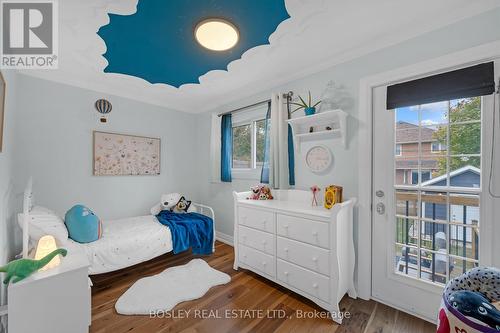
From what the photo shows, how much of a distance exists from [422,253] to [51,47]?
12.8 feet

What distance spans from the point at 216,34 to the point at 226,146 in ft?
5.92

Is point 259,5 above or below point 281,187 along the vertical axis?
above

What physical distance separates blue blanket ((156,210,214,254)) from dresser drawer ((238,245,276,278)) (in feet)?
2.05

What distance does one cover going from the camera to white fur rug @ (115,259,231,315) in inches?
73.7

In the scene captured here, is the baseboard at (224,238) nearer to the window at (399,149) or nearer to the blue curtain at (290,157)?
the blue curtain at (290,157)

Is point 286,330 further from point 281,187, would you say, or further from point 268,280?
point 281,187

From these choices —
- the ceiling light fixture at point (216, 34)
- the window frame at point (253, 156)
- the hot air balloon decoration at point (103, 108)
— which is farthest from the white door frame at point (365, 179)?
the hot air balloon decoration at point (103, 108)

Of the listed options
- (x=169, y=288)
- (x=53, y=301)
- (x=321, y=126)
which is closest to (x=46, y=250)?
(x=53, y=301)

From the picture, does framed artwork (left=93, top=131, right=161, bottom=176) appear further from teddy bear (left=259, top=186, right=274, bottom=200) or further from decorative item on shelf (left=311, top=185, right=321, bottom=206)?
decorative item on shelf (left=311, top=185, right=321, bottom=206)

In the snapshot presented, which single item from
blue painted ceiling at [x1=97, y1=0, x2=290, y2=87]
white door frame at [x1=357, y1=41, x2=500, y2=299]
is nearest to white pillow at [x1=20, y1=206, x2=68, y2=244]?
blue painted ceiling at [x1=97, y1=0, x2=290, y2=87]

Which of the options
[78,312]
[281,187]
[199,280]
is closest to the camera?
[78,312]

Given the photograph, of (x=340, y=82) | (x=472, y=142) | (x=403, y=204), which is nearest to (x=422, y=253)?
(x=403, y=204)

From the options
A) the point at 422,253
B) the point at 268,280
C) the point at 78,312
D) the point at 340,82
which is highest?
the point at 340,82

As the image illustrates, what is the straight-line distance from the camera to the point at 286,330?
1619 millimetres
